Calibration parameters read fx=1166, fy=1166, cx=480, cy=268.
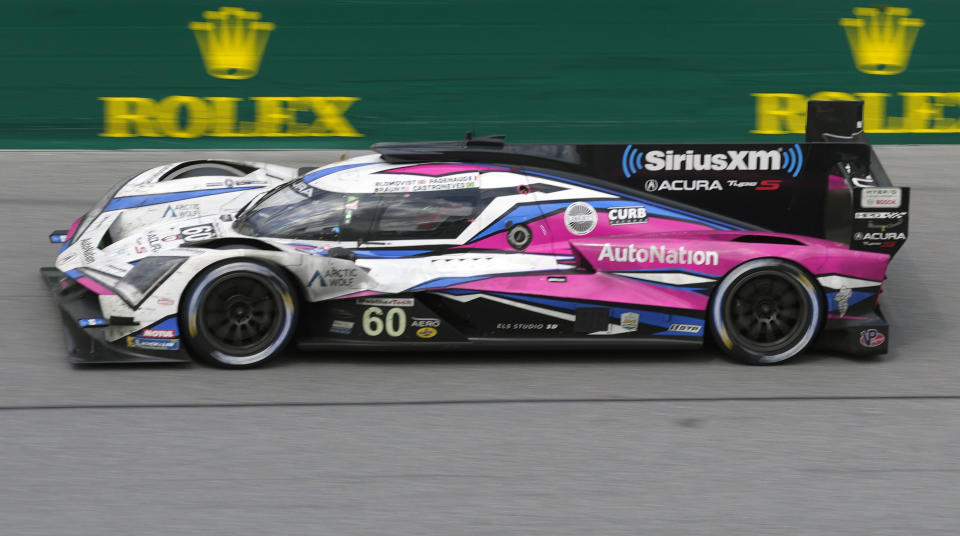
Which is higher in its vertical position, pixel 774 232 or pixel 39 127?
pixel 39 127

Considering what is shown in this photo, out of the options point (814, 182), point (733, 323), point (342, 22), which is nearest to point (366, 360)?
point (733, 323)

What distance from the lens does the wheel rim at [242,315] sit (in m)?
6.11

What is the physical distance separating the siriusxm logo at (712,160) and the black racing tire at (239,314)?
209 cm

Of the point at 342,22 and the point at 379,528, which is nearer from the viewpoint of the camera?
the point at 379,528

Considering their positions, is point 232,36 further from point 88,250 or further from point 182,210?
point 88,250

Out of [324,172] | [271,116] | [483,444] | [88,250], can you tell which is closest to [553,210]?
[324,172]

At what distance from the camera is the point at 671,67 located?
36.4ft

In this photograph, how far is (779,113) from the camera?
36.5 ft

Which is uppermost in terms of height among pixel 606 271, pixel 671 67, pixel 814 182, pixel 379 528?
pixel 671 67

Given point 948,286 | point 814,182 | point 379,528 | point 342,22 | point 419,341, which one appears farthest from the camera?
point 342,22

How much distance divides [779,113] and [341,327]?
635cm

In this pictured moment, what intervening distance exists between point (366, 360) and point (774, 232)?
7.90 feet

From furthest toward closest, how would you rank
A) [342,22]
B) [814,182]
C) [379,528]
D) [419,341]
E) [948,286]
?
1. [342,22]
2. [948,286]
3. [814,182]
4. [419,341]
5. [379,528]

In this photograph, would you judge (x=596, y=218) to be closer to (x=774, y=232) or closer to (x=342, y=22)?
(x=774, y=232)
